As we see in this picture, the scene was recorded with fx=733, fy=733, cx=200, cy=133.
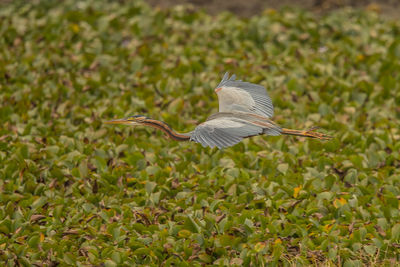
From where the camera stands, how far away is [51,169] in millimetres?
5750

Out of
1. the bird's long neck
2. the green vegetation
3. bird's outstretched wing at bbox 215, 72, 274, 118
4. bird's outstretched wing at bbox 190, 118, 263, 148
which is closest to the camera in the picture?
bird's outstretched wing at bbox 190, 118, 263, 148

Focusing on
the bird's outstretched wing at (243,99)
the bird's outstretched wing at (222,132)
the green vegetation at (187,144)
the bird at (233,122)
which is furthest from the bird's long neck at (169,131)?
the green vegetation at (187,144)

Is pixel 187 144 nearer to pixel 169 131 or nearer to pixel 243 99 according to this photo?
pixel 243 99

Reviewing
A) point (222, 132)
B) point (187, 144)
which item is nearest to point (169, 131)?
point (222, 132)

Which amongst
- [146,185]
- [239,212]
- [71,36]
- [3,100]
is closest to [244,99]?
[239,212]

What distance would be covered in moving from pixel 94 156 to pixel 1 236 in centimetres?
118

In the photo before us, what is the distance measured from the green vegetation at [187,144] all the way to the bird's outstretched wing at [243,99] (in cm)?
80

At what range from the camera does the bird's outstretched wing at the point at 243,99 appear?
4629 mm

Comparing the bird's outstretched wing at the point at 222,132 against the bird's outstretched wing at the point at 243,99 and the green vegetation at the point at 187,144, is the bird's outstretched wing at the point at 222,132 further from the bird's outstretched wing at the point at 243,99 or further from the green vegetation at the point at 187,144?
the green vegetation at the point at 187,144

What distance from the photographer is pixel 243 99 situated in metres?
4.68

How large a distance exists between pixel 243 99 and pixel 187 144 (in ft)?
5.14

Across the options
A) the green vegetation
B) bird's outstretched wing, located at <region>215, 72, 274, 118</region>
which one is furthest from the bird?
the green vegetation

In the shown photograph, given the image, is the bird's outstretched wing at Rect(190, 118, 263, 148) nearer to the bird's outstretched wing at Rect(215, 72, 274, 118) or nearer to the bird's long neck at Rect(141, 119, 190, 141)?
the bird's long neck at Rect(141, 119, 190, 141)

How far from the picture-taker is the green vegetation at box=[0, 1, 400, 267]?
4.88 metres
